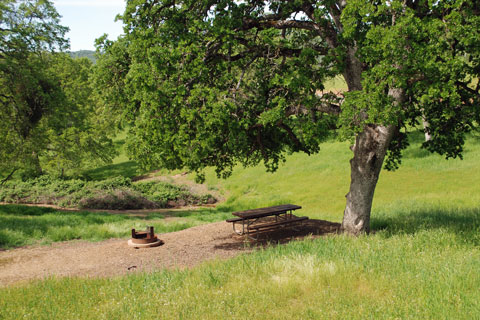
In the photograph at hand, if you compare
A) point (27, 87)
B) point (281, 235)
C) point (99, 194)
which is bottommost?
point (281, 235)

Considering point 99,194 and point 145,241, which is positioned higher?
point 99,194

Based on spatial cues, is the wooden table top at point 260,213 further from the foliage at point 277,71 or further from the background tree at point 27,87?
the background tree at point 27,87

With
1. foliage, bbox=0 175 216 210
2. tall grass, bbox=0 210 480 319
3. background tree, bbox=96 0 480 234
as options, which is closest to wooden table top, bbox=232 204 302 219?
background tree, bbox=96 0 480 234

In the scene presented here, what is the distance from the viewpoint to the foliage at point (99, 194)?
23219 mm

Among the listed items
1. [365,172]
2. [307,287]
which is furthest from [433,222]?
[307,287]

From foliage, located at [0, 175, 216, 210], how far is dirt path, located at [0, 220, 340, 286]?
9633 millimetres

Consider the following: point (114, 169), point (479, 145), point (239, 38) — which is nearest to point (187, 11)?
point (239, 38)

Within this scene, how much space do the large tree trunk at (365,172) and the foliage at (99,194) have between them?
16.0m

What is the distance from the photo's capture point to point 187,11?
33.1 feet

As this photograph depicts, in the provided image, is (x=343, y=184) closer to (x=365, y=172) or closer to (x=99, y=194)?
(x=365, y=172)

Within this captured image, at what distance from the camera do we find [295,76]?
30.2ft

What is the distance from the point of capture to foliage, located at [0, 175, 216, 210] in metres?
23.2

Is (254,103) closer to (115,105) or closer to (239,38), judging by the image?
(239,38)

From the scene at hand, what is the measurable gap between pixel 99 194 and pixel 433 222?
18992mm
